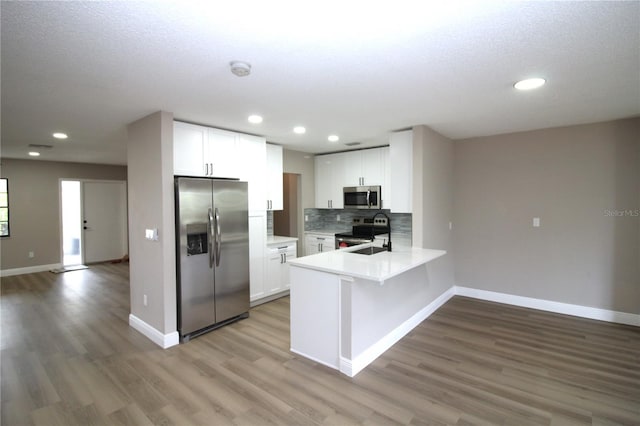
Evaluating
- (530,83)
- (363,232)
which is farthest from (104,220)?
(530,83)

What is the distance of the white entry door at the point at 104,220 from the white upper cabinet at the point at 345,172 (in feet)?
17.6

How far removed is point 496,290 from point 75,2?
5429 millimetres

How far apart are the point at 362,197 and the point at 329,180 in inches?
31.8

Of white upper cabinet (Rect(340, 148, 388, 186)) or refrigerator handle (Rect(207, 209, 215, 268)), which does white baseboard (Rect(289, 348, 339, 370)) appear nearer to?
refrigerator handle (Rect(207, 209, 215, 268))

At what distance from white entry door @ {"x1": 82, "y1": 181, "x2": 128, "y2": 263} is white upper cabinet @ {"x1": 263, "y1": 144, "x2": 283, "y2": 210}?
5128 millimetres

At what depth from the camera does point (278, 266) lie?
15.9 feet

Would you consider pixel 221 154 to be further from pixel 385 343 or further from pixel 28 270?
pixel 28 270

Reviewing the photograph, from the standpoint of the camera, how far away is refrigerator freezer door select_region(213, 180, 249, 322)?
370cm

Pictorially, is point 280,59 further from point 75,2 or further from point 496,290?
point 496,290

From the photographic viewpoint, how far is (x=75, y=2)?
1.43 m

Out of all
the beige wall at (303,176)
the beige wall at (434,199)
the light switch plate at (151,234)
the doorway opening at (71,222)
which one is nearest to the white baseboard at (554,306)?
the beige wall at (434,199)

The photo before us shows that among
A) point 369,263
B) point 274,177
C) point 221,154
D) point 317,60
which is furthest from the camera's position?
point 274,177

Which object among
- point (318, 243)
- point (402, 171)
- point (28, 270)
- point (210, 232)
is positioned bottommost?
point (28, 270)

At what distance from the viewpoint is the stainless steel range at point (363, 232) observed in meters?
5.19
